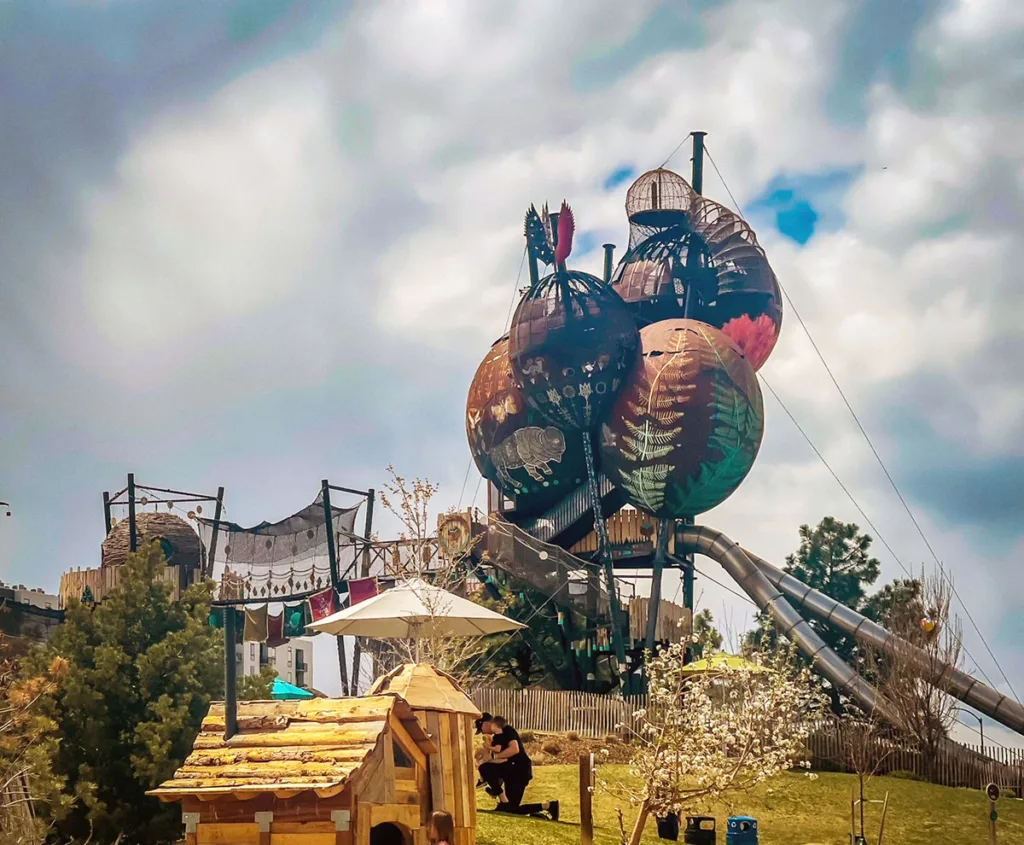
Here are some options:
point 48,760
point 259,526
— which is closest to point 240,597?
point 259,526

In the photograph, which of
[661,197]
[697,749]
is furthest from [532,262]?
[697,749]

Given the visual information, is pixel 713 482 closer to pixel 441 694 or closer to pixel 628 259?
pixel 628 259

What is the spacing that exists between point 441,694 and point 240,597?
26.5 m

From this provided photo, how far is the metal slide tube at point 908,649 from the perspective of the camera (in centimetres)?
3062

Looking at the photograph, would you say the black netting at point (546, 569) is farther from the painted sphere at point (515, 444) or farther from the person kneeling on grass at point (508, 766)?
the person kneeling on grass at point (508, 766)

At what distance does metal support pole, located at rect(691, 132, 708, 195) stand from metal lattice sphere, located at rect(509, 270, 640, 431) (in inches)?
340

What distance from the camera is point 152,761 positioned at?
16.2 metres

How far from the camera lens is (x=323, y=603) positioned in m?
35.0

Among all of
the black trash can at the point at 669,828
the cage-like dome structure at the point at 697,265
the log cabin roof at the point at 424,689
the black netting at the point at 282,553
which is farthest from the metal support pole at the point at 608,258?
the log cabin roof at the point at 424,689

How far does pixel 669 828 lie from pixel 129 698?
815 cm

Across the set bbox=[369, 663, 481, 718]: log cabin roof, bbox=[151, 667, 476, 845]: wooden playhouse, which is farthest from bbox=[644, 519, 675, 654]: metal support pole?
bbox=[151, 667, 476, 845]: wooden playhouse

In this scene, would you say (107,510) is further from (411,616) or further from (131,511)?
(411,616)

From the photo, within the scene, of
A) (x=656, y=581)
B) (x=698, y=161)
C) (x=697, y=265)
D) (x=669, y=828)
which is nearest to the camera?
(x=669, y=828)

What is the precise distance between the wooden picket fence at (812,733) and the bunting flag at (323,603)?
5601mm
